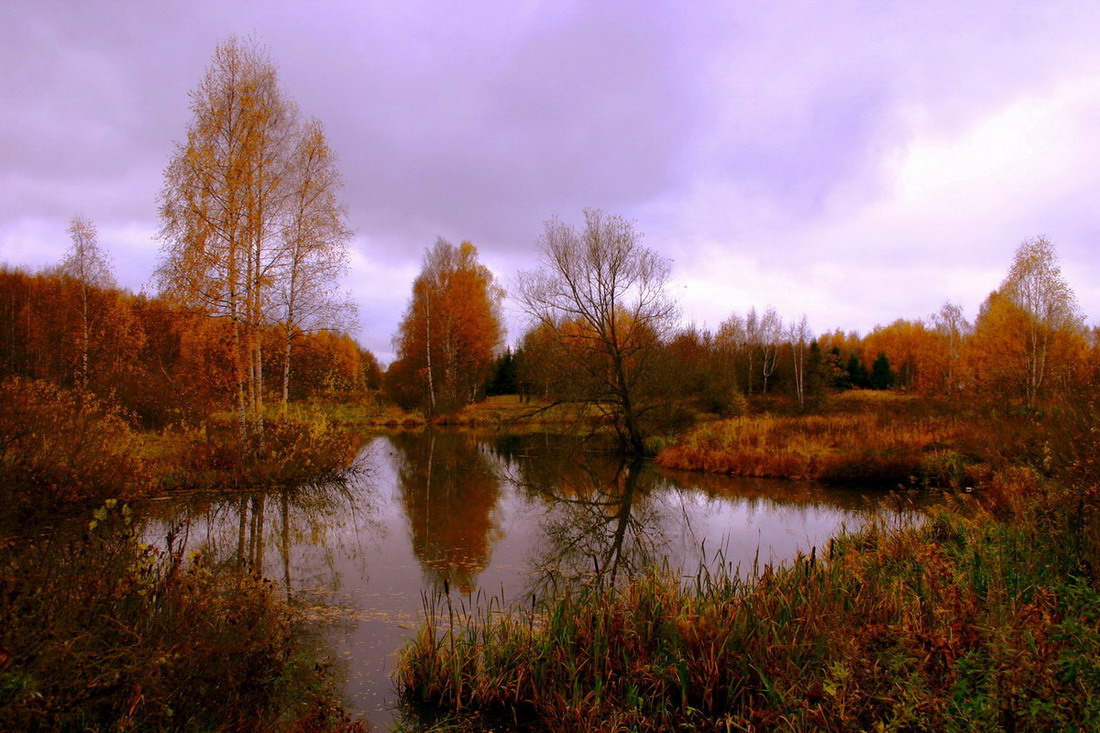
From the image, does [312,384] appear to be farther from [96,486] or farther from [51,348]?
[51,348]

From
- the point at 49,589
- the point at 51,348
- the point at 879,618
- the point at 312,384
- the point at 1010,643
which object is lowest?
the point at 879,618

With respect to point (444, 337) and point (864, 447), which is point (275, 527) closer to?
point (864, 447)

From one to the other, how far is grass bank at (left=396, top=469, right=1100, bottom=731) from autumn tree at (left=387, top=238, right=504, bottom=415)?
30744mm

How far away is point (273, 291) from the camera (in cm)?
1500

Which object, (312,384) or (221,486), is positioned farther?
(312,384)

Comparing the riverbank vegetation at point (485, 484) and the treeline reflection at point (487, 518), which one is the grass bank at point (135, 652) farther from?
the treeline reflection at point (487, 518)

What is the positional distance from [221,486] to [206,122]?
851cm

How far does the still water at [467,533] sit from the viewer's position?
662 cm

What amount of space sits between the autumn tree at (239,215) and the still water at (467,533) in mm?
4144

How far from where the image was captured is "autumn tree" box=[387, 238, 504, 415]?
36.2 m

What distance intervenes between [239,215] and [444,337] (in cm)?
2210

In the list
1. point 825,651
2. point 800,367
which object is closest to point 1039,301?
point 800,367

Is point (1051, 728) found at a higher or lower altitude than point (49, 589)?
lower

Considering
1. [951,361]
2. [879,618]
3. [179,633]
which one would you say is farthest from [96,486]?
[951,361]
